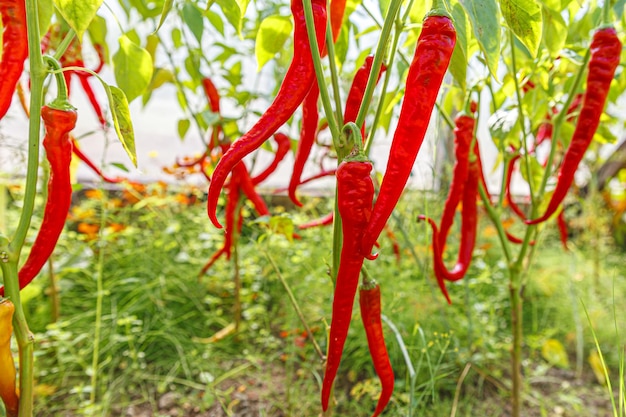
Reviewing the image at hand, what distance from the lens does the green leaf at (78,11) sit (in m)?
0.50

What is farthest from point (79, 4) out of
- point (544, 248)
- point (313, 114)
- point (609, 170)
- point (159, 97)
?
point (609, 170)

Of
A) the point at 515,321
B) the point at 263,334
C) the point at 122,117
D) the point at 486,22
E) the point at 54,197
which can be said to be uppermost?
the point at 486,22

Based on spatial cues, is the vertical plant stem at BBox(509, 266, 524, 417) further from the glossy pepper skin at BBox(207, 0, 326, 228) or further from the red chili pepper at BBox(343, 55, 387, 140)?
the glossy pepper skin at BBox(207, 0, 326, 228)

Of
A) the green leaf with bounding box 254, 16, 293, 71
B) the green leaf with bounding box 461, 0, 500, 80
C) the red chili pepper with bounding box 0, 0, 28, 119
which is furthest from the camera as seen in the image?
the green leaf with bounding box 254, 16, 293, 71

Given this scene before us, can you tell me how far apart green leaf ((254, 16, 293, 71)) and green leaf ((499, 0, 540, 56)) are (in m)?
0.29

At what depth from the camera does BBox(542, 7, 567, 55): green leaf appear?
72cm

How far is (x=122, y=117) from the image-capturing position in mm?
596

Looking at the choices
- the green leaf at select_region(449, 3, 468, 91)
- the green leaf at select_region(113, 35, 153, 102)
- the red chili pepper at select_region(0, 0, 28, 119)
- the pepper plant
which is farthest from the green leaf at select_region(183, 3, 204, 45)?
the green leaf at select_region(449, 3, 468, 91)

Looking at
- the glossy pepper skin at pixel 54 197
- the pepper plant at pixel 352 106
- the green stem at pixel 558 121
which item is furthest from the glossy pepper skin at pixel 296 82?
the green stem at pixel 558 121

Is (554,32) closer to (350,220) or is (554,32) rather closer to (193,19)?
(350,220)

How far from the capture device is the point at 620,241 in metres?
2.93

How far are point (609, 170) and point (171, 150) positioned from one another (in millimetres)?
2272

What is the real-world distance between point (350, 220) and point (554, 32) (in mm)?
458

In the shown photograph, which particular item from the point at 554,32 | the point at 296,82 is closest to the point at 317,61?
the point at 296,82
